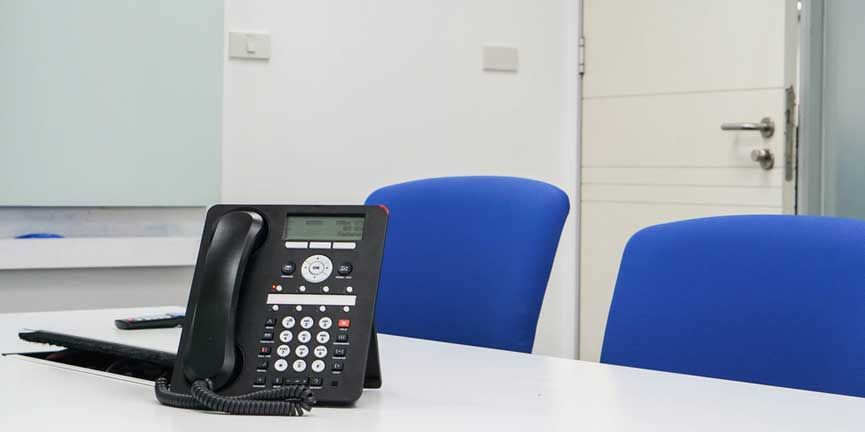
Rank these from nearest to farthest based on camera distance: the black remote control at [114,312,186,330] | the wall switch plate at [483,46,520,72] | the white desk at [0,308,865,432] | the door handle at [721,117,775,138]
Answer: the white desk at [0,308,865,432], the black remote control at [114,312,186,330], the door handle at [721,117,775,138], the wall switch plate at [483,46,520,72]

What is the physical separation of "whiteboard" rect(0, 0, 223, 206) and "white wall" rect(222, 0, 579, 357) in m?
0.13

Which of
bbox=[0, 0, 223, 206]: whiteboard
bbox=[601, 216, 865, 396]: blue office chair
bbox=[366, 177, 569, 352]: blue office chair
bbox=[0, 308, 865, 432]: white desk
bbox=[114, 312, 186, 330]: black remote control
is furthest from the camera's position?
bbox=[0, 0, 223, 206]: whiteboard

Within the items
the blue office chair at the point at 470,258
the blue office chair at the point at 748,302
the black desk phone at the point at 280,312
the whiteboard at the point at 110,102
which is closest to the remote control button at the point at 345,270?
the black desk phone at the point at 280,312

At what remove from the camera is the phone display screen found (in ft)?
3.81

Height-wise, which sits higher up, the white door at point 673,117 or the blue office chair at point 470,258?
the white door at point 673,117

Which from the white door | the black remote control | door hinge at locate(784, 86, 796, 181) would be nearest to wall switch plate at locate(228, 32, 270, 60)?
the white door

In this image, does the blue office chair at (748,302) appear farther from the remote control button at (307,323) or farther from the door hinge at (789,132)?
the door hinge at (789,132)

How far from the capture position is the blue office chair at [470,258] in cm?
179

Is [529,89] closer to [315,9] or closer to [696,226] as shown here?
[315,9]

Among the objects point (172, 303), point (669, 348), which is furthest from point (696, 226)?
point (172, 303)

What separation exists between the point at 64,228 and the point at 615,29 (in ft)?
6.60

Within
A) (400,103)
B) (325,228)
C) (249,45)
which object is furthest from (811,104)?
(325,228)

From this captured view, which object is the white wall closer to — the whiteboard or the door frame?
the whiteboard

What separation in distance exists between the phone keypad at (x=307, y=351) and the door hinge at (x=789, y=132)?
2.60 m
